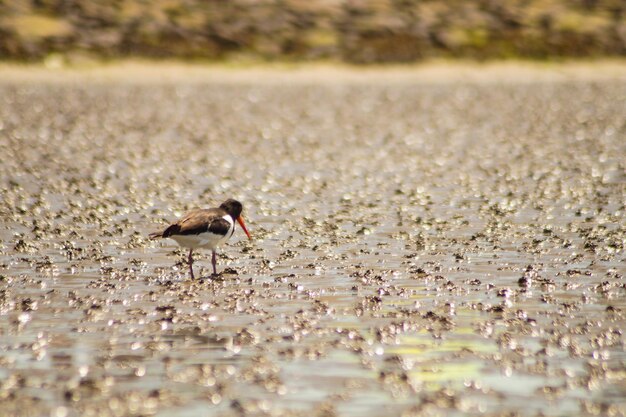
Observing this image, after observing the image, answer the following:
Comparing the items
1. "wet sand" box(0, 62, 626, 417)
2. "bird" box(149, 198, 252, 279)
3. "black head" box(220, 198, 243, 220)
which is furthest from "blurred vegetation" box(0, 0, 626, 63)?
"bird" box(149, 198, 252, 279)

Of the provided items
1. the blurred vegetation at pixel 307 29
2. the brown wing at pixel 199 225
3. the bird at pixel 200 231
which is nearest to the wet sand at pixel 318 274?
the bird at pixel 200 231

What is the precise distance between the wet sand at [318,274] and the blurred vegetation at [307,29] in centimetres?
2259

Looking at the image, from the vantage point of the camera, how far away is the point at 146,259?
16781 millimetres

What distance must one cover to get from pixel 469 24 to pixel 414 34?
4.29 metres

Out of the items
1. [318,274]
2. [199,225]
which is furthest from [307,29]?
[199,225]

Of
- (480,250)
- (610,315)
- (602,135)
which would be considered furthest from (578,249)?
(602,135)

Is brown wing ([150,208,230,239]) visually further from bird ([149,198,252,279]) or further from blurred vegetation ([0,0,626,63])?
blurred vegetation ([0,0,626,63])

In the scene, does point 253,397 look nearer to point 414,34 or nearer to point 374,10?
point 414,34

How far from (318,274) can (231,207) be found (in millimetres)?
1755

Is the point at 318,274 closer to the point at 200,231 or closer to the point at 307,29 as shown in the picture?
the point at 200,231

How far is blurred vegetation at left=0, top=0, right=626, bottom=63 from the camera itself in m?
60.3

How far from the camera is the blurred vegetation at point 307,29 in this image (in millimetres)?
60344

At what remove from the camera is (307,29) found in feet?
210

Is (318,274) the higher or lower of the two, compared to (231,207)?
lower
